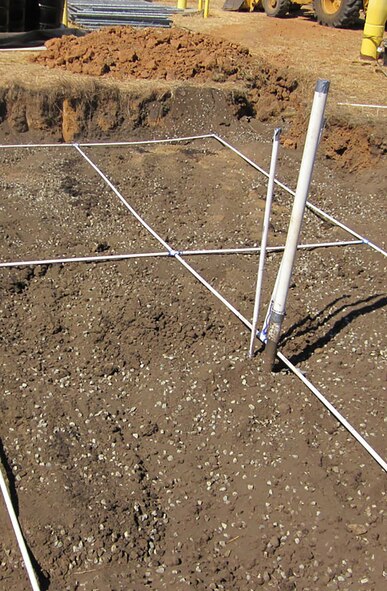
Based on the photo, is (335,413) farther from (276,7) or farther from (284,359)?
(276,7)

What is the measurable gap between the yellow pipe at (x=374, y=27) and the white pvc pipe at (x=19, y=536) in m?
9.93

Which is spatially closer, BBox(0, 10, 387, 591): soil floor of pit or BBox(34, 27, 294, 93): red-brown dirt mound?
BBox(0, 10, 387, 591): soil floor of pit

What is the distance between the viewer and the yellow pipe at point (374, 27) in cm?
1059

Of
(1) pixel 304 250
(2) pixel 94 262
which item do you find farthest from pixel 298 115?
(2) pixel 94 262

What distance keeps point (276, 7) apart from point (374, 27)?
4.87m

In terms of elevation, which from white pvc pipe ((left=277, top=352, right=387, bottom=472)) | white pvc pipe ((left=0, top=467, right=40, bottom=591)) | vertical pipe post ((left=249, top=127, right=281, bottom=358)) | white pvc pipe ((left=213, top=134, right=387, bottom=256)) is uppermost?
vertical pipe post ((left=249, top=127, right=281, bottom=358))

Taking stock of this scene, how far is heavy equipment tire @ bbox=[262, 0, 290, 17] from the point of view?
14.8m

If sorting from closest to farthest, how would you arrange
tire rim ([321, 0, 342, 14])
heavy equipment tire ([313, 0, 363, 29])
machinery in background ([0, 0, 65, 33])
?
machinery in background ([0, 0, 65, 33])
heavy equipment tire ([313, 0, 363, 29])
tire rim ([321, 0, 342, 14])

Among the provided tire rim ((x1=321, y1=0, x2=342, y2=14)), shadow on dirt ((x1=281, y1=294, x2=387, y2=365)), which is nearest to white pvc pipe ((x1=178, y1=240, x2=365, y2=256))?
shadow on dirt ((x1=281, y1=294, x2=387, y2=365))

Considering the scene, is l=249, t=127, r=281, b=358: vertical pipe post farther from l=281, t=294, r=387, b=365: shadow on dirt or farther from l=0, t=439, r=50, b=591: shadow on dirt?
l=0, t=439, r=50, b=591: shadow on dirt

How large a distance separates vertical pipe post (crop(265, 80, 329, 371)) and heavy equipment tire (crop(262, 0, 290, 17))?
498 inches

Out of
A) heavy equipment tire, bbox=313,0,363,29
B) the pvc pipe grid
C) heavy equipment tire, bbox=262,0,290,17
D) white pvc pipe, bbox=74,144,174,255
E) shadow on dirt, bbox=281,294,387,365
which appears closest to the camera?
the pvc pipe grid

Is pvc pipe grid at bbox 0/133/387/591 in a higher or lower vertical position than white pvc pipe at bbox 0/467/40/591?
higher

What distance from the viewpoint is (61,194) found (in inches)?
274
